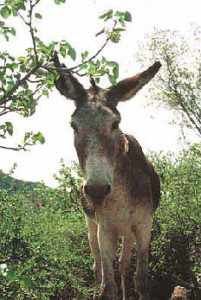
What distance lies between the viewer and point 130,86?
20.4 ft

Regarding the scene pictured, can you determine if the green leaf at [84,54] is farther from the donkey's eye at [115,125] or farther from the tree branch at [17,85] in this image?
the donkey's eye at [115,125]

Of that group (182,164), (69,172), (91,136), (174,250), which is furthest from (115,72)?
(69,172)

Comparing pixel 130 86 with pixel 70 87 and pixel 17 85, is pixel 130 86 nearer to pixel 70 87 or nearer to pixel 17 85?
pixel 70 87

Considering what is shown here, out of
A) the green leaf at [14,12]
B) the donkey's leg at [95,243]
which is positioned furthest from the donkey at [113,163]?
the green leaf at [14,12]

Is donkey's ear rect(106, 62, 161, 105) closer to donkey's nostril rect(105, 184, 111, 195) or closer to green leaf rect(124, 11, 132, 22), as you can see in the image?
donkey's nostril rect(105, 184, 111, 195)

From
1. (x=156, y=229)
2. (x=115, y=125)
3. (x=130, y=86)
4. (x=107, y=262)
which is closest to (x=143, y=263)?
(x=107, y=262)

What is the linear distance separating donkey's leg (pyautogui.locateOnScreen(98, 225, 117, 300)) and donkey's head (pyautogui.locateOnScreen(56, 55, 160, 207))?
1.11 m

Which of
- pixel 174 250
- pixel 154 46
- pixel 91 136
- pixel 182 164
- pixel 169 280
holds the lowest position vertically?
pixel 169 280

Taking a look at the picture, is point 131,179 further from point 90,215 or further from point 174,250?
point 174,250

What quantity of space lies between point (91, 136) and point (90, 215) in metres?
2.46

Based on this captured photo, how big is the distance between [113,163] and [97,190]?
938mm

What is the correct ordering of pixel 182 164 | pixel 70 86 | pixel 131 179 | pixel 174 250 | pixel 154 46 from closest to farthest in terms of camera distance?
pixel 70 86
pixel 131 179
pixel 174 250
pixel 182 164
pixel 154 46

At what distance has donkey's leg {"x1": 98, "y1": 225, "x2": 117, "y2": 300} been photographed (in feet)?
20.1

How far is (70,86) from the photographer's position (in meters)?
6.10
